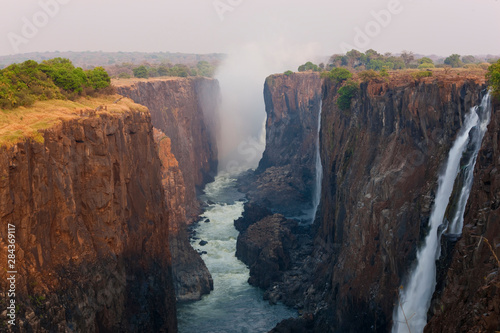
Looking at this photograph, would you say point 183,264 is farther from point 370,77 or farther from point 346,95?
point 370,77

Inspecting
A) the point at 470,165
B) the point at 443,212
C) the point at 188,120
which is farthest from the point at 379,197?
the point at 188,120

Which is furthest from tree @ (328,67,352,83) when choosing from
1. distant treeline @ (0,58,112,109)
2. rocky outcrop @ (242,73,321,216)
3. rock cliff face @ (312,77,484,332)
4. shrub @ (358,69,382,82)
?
distant treeline @ (0,58,112,109)

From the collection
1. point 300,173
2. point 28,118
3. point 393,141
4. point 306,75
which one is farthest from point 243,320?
point 306,75

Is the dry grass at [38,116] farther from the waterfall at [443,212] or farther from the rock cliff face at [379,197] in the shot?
the waterfall at [443,212]

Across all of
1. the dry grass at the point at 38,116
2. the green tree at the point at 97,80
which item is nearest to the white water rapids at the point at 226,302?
the dry grass at the point at 38,116

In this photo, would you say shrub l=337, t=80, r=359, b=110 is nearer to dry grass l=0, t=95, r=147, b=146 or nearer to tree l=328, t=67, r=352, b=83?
tree l=328, t=67, r=352, b=83

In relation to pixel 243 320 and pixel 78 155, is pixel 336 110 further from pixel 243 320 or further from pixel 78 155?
pixel 78 155

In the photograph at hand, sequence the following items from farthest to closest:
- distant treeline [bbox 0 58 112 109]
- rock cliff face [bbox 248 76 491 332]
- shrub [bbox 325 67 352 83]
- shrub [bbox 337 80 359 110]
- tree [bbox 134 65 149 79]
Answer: tree [bbox 134 65 149 79], shrub [bbox 325 67 352 83], shrub [bbox 337 80 359 110], rock cliff face [bbox 248 76 491 332], distant treeline [bbox 0 58 112 109]
